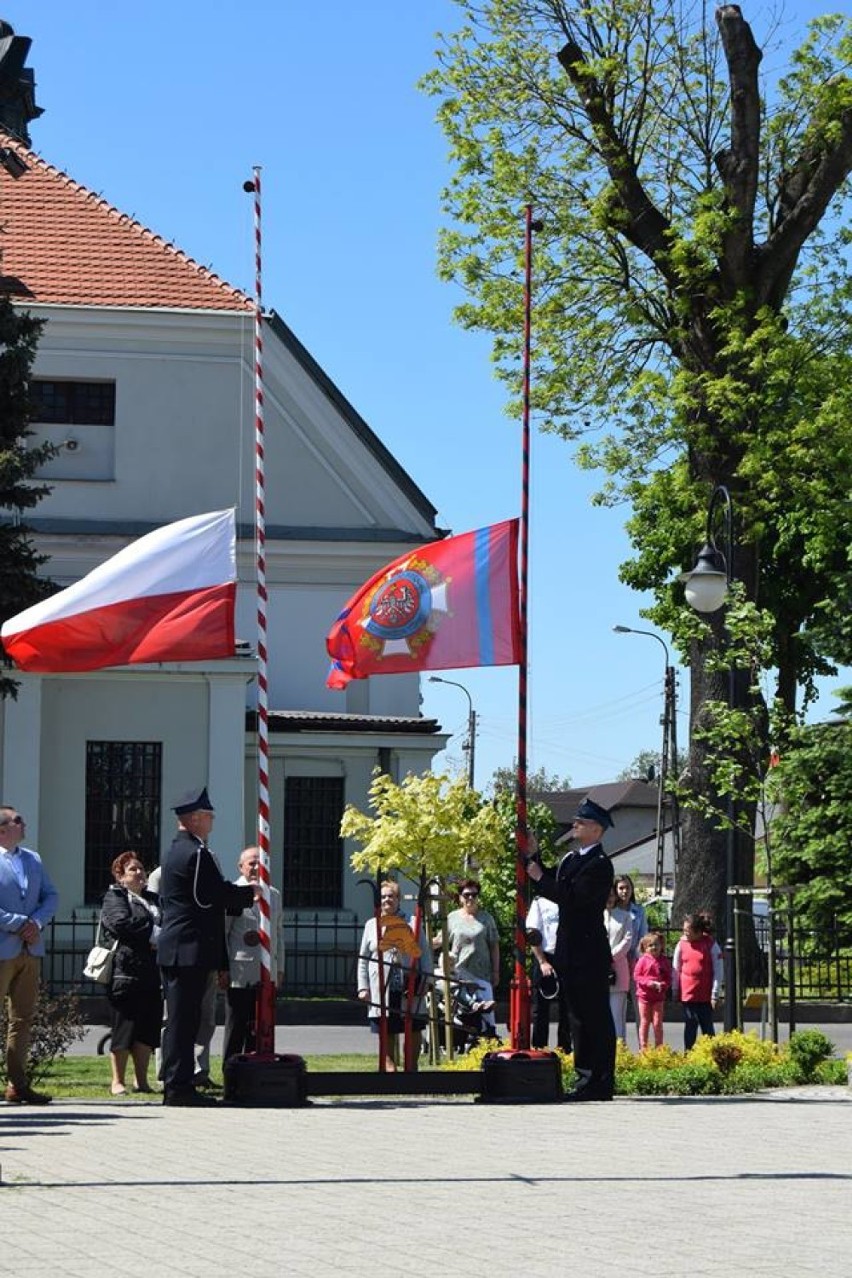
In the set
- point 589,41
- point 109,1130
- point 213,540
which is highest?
point 589,41

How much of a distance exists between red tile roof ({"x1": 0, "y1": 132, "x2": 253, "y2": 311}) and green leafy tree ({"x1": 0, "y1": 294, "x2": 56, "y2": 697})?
6785 mm

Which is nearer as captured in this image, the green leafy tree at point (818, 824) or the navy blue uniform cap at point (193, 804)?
the navy blue uniform cap at point (193, 804)

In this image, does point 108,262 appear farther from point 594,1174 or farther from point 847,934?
point 594,1174

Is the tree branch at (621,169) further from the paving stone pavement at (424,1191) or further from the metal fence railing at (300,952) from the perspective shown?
the paving stone pavement at (424,1191)

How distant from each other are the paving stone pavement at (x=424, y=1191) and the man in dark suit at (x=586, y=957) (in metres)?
0.63

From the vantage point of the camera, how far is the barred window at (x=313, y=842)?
1344 inches

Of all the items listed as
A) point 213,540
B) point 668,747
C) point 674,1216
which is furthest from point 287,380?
point 668,747

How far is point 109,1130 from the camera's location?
12.1 meters

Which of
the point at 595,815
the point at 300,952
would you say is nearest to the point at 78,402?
the point at 300,952

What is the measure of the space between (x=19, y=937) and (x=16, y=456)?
13.7 m

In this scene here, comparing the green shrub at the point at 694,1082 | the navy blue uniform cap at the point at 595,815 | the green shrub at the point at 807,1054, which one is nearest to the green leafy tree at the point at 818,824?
the green shrub at the point at 807,1054

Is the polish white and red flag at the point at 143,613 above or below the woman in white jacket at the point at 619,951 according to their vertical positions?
above

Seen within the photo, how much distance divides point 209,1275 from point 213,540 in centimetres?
790

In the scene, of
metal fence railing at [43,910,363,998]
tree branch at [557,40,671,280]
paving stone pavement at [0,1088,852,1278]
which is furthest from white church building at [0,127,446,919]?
paving stone pavement at [0,1088,852,1278]
